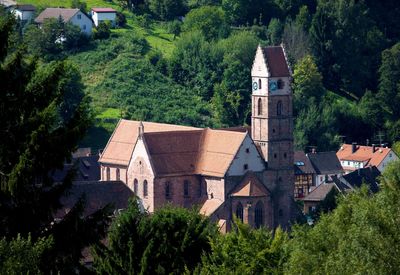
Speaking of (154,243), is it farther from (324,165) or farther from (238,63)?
(238,63)

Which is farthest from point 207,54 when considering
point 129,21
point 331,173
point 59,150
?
point 59,150

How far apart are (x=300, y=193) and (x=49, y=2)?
2774 cm

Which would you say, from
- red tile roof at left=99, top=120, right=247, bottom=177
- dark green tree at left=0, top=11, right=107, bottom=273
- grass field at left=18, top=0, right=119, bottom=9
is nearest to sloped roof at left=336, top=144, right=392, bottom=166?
red tile roof at left=99, top=120, right=247, bottom=177

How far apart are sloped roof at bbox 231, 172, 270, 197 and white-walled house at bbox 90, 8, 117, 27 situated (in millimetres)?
34109

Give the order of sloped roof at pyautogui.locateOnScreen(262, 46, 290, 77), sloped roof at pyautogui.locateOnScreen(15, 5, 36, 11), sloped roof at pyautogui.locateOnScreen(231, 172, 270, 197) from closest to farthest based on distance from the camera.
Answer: sloped roof at pyautogui.locateOnScreen(231, 172, 270, 197)
sloped roof at pyautogui.locateOnScreen(262, 46, 290, 77)
sloped roof at pyautogui.locateOnScreen(15, 5, 36, 11)

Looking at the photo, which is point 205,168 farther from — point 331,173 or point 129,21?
point 129,21

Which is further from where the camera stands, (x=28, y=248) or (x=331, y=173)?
(x=331, y=173)

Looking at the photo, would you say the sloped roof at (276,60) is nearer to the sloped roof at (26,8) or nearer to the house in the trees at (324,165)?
the house in the trees at (324,165)

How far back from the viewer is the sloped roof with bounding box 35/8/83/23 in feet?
330

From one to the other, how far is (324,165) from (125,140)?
1791 cm

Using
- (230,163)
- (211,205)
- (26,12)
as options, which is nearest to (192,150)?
(230,163)

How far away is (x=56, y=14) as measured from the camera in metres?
101

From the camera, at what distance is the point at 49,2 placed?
108m

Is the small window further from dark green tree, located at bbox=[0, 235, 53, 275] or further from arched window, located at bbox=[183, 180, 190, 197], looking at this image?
dark green tree, located at bbox=[0, 235, 53, 275]
